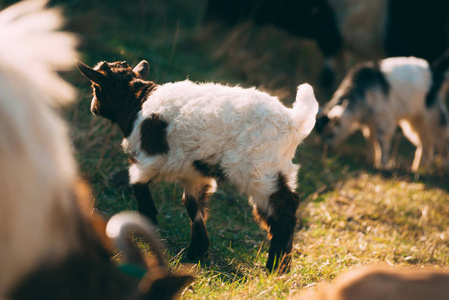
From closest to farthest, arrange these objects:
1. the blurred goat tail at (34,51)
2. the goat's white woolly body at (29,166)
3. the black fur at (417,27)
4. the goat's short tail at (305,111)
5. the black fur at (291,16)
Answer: the goat's white woolly body at (29,166)
the blurred goat tail at (34,51)
the goat's short tail at (305,111)
the black fur at (417,27)
the black fur at (291,16)

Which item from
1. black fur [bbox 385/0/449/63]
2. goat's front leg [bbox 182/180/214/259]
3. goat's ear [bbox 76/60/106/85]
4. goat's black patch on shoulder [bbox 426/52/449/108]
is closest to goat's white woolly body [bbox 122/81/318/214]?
goat's front leg [bbox 182/180/214/259]

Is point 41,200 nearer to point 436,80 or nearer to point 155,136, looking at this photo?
point 155,136

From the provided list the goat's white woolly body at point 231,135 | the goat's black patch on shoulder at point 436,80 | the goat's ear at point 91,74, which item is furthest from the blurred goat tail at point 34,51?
the goat's black patch on shoulder at point 436,80

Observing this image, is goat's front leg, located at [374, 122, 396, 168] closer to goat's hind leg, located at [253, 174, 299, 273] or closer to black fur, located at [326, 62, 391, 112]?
black fur, located at [326, 62, 391, 112]

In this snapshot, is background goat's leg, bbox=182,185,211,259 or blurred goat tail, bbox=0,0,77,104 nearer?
blurred goat tail, bbox=0,0,77,104

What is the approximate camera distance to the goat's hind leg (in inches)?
125

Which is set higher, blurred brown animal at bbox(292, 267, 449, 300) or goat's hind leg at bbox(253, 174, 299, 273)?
blurred brown animal at bbox(292, 267, 449, 300)

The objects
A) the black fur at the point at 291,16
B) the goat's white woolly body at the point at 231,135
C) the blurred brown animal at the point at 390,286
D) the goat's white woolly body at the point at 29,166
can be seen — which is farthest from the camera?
the black fur at the point at 291,16

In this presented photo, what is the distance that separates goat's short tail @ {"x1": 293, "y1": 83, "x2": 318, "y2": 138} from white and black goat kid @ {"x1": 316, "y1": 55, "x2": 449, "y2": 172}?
344cm

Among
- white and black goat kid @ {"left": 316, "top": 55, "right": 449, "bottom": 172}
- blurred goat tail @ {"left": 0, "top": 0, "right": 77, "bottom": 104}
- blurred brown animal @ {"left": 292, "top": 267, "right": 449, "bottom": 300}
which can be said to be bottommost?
white and black goat kid @ {"left": 316, "top": 55, "right": 449, "bottom": 172}

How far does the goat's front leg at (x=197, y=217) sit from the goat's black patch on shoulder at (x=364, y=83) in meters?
3.93

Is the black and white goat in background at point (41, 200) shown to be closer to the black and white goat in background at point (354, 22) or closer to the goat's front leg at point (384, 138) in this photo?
the goat's front leg at point (384, 138)

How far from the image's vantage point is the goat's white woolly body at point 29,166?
1.23 m

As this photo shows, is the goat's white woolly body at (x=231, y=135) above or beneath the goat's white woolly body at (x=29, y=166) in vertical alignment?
beneath
